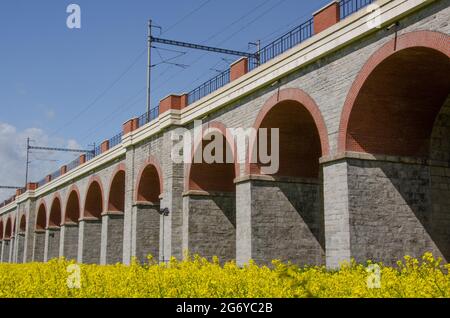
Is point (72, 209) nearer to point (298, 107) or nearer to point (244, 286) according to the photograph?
point (298, 107)

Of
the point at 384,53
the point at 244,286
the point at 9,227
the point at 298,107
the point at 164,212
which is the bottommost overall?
the point at 244,286

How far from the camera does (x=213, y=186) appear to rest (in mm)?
22047

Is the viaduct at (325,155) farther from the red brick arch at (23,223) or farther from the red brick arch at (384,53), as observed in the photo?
the red brick arch at (23,223)

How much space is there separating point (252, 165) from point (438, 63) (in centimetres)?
683

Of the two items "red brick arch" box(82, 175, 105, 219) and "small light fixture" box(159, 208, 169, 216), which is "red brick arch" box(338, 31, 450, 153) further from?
"red brick arch" box(82, 175, 105, 219)

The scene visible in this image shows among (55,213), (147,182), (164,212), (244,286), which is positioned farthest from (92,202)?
(244,286)

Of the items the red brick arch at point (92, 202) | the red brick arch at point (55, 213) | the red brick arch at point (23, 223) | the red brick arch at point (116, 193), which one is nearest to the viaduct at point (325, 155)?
the red brick arch at point (116, 193)

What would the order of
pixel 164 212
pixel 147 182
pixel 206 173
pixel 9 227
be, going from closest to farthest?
pixel 206 173 → pixel 164 212 → pixel 147 182 → pixel 9 227

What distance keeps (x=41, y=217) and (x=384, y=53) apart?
132ft

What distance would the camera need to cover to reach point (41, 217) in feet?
155

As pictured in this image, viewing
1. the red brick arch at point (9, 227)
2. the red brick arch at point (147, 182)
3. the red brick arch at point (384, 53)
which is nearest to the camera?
the red brick arch at point (384, 53)

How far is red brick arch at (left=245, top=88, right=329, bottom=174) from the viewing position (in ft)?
47.4

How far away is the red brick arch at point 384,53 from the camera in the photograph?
37.1ft

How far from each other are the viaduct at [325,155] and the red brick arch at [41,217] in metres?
22.2
